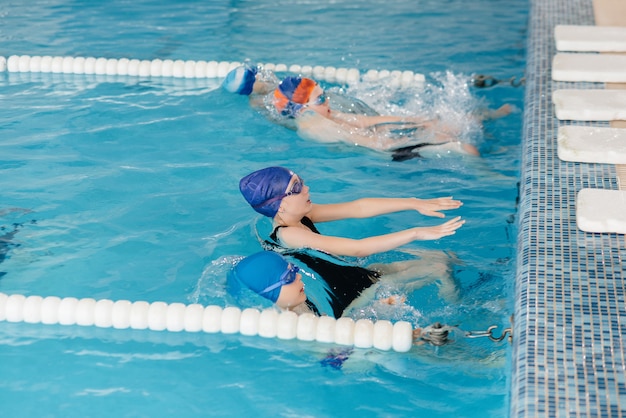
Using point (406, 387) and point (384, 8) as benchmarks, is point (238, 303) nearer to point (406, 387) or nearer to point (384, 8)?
point (406, 387)

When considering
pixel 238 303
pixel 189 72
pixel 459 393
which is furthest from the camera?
pixel 189 72

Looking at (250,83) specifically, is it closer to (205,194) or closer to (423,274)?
(205,194)

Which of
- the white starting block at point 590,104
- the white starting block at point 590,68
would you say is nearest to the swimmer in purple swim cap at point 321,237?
the white starting block at point 590,104

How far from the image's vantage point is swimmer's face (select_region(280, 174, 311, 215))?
3.53 m

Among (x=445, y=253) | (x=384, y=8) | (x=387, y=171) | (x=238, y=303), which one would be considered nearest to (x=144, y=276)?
(x=238, y=303)

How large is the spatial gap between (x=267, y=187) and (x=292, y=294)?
1.56 ft

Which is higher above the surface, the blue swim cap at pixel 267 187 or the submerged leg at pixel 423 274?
the blue swim cap at pixel 267 187

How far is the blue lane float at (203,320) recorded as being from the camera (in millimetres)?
3303

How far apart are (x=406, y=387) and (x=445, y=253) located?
1.05 m

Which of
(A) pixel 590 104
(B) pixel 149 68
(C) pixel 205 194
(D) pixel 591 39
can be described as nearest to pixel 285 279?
(C) pixel 205 194

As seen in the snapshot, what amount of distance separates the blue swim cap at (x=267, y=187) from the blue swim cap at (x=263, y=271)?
35cm

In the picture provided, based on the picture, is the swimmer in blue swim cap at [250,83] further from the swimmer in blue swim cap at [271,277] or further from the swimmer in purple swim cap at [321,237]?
the swimmer in blue swim cap at [271,277]

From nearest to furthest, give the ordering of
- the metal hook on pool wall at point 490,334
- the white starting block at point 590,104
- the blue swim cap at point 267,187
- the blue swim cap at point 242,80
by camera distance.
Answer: the metal hook on pool wall at point 490,334 < the blue swim cap at point 267,187 < the white starting block at point 590,104 < the blue swim cap at point 242,80

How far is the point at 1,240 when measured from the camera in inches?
169
